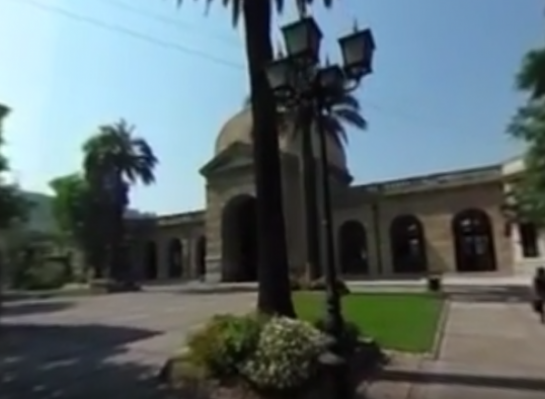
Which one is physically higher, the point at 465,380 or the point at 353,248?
the point at 353,248

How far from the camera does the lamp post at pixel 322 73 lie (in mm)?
8242

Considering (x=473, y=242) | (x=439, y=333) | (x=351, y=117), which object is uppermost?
(x=351, y=117)

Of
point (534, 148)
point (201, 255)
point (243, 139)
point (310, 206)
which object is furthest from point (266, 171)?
point (201, 255)

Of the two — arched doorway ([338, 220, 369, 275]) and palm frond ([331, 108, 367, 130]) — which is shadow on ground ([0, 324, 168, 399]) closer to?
palm frond ([331, 108, 367, 130])

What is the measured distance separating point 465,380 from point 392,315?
7.54m

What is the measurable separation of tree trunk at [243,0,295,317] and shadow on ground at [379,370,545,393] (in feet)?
6.54

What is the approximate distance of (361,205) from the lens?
41875mm

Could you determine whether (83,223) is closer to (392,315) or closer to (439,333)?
(392,315)

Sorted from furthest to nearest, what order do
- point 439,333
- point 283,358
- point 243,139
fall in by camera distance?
1. point 243,139
2. point 439,333
3. point 283,358

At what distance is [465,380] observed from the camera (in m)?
9.51

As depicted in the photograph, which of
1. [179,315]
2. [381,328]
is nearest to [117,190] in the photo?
[179,315]

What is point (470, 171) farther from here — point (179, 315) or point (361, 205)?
point (179, 315)

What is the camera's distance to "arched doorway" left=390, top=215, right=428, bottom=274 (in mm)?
39969

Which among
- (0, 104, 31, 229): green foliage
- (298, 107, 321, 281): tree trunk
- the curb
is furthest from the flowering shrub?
(298, 107, 321, 281): tree trunk
